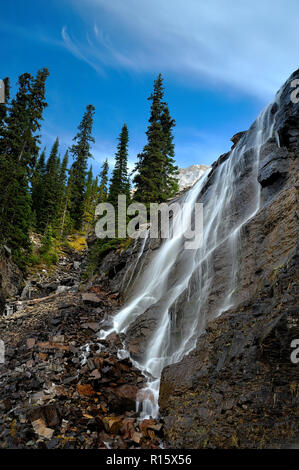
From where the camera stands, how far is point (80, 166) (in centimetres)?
4491

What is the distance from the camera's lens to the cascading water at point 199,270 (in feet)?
28.1

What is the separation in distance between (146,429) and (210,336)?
101 inches

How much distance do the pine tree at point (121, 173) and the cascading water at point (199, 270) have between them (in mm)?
11132

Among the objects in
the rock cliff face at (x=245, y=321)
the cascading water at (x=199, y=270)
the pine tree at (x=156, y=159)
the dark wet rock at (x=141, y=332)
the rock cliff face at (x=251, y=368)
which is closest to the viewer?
the rock cliff face at (x=251, y=368)

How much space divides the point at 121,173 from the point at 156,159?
15.1 feet

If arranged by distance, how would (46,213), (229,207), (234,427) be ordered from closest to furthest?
1. (234,427)
2. (229,207)
3. (46,213)

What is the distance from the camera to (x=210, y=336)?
6.85 meters

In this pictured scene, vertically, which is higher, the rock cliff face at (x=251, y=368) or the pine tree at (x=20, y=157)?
the pine tree at (x=20, y=157)

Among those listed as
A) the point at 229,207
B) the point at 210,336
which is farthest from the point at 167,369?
the point at 229,207

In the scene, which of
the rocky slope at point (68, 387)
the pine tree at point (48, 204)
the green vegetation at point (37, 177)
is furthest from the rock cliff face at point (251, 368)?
the pine tree at point (48, 204)

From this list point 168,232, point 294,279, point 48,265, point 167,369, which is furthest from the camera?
point 48,265

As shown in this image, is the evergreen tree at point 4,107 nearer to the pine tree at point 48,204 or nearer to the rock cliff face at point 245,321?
the pine tree at point 48,204

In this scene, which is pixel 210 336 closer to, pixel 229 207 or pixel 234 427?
pixel 234 427

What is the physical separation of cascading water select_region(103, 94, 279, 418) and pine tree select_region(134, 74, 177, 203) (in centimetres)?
803
